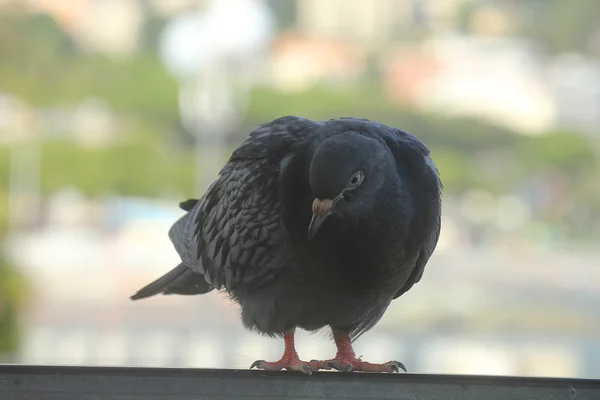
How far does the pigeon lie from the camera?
2.92 metres

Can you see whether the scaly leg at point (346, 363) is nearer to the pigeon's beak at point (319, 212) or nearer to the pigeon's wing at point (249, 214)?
the pigeon's wing at point (249, 214)

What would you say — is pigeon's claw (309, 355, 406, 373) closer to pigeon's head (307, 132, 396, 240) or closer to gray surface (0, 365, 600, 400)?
pigeon's head (307, 132, 396, 240)

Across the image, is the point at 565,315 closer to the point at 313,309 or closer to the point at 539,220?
the point at 539,220

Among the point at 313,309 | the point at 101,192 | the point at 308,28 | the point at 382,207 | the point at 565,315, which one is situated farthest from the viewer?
the point at 308,28

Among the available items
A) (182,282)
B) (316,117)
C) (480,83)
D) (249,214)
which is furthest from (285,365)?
(480,83)

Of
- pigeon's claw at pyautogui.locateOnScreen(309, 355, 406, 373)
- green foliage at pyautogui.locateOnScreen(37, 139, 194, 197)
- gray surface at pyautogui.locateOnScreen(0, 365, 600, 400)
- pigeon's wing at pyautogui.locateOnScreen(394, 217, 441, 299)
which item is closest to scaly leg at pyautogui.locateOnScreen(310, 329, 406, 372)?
pigeon's claw at pyautogui.locateOnScreen(309, 355, 406, 373)

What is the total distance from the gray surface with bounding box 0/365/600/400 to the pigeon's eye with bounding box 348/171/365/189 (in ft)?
2.04

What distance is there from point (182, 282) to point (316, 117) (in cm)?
2619

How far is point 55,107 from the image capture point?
32719mm

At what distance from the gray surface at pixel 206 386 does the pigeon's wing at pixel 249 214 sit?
3.04 ft

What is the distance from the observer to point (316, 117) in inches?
1183

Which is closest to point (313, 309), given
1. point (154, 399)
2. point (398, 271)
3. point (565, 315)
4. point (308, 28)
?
point (398, 271)

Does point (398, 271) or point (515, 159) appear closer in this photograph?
point (398, 271)

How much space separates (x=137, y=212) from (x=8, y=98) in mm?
5718
